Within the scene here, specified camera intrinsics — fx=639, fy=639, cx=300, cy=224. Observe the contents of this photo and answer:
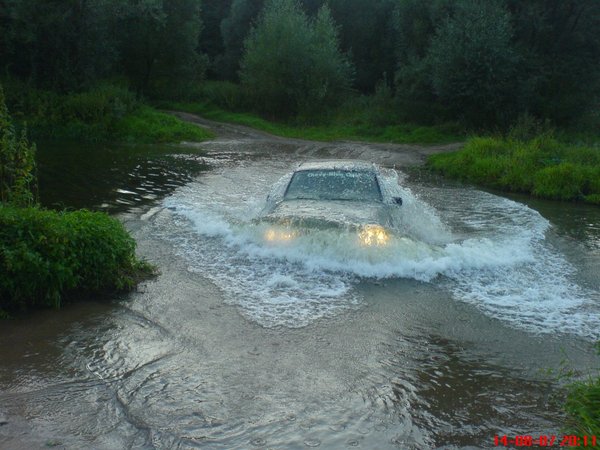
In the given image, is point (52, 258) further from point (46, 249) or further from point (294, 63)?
point (294, 63)

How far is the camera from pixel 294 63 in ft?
116

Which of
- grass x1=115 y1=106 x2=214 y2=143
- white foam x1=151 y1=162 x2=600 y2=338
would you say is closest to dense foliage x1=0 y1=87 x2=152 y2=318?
white foam x1=151 y1=162 x2=600 y2=338

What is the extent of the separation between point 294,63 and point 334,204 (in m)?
26.5

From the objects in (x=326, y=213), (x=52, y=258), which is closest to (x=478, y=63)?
(x=326, y=213)

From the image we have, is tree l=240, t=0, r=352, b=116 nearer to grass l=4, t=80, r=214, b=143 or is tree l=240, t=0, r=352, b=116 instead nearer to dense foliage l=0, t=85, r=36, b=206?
grass l=4, t=80, r=214, b=143

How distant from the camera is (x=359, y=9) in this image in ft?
143

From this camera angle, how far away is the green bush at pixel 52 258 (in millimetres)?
6848

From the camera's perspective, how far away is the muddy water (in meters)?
4.86

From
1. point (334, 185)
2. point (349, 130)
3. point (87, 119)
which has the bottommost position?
point (349, 130)

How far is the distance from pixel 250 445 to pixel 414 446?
119 cm

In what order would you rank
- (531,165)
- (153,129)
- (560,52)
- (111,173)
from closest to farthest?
(111,173) < (531,165) < (153,129) < (560,52)

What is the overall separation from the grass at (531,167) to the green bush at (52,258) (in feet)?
45.6

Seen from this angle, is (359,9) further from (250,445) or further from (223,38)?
(250,445)
